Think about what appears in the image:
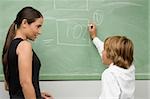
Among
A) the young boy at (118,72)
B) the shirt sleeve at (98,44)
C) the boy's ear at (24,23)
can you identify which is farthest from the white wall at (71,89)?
the boy's ear at (24,23)

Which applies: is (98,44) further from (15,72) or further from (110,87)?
(15,72)

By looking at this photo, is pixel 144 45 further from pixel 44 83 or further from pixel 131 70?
pixel 44 83

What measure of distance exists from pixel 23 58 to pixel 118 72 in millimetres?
643

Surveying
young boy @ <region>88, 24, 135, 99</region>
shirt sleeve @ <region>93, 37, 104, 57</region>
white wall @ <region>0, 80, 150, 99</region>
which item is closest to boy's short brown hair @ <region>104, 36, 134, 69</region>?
young boy @ <region>88, 24, 135, 99</region>

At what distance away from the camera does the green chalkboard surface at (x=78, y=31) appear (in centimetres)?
246

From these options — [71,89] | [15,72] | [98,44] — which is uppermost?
[98,44]

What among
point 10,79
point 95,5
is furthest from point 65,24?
point 10,79

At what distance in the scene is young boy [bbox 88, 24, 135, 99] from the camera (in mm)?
2035

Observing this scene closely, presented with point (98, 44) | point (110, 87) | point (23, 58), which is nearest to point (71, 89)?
point (98, 44)

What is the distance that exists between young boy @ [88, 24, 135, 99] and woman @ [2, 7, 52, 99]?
49 cm

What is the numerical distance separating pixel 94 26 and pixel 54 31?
33 cm

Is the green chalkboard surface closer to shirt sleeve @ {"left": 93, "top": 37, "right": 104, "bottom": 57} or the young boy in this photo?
shirt sleeve @ {"left": 93, "top": 37, "right": 104, "bottom": 57}

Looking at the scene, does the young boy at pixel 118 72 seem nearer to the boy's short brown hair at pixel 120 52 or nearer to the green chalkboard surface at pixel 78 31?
the boy's short brown hair at pixel 120 52

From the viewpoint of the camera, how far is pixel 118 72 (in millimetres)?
2045
